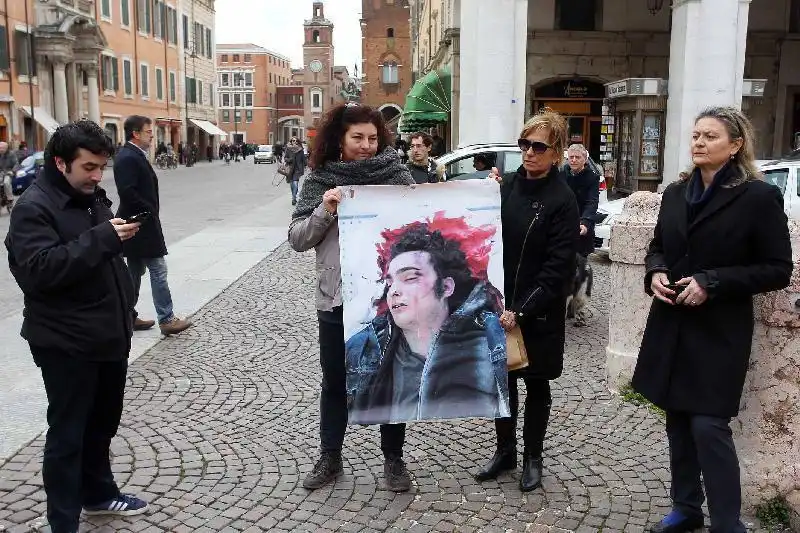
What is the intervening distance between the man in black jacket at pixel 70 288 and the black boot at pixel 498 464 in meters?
1.96

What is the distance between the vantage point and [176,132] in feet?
183

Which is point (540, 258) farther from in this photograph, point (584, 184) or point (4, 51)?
point (4, 51)

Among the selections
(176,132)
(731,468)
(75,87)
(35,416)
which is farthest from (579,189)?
(176,132)

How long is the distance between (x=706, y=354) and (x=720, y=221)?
56cm

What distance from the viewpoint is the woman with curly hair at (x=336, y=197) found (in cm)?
384

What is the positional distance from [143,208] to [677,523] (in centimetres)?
490

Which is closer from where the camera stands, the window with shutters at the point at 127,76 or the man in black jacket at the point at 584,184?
the man in black jacket at the point at 584,184

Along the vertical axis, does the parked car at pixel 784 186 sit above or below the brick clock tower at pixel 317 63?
below

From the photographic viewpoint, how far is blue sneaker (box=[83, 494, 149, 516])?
12.5 ft

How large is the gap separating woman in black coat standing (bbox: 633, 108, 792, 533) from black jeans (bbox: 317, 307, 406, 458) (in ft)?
4.47

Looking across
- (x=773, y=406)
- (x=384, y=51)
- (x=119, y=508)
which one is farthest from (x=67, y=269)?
(x=384, y=51)

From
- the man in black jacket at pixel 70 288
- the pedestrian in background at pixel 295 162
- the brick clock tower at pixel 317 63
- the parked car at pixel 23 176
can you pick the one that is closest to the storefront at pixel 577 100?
the pedestrian in background at pixel 295 162

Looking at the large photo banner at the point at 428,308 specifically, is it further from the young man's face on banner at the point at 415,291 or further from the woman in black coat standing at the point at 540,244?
the woman in black coat standing at the point at 540,244

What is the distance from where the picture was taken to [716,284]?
3172 millimetres
